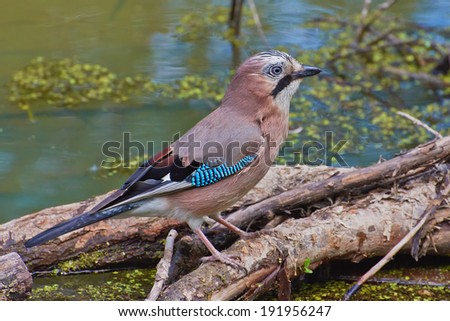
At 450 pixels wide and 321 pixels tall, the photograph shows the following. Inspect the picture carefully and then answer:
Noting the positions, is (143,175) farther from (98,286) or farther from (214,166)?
(98,286)

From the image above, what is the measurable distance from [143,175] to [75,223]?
1.77 ft

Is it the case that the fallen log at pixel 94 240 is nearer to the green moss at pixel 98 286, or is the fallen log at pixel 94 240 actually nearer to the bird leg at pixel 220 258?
the green moss at pixel 98 286

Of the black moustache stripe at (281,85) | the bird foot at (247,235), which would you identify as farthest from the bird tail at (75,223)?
the black moustache stripe at (281,85)

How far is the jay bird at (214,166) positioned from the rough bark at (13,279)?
0.29 metres

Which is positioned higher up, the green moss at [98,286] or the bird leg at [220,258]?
the bird leg at [220,258]

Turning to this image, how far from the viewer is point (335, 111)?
28.8 ft

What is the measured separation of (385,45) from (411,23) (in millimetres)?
745

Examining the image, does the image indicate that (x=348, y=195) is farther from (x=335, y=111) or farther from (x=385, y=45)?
(x=385, y=45)

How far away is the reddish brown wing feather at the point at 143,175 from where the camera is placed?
500cm

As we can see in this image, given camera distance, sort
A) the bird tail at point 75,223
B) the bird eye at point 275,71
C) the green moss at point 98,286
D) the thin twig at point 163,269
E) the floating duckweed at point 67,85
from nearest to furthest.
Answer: the thin twig at point 163,269
the bird tail at point 75,223
the green moss at point 98,286
the bird eye at point 275,71
the floating duckweed at point 67,85

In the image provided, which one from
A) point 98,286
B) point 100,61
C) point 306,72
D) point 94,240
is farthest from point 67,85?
point 306,72

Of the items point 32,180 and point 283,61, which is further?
point 32,180
